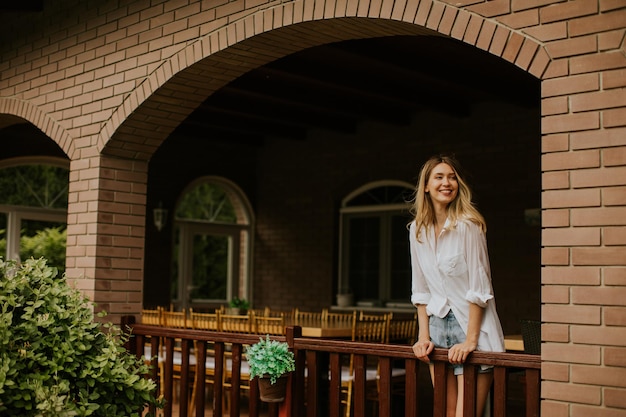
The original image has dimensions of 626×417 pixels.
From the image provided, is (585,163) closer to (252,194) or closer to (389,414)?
(389,414)

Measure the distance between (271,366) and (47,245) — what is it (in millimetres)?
7814

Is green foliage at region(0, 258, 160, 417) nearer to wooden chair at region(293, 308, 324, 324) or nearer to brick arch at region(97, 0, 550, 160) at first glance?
brick arch at region(97, 0, 550, 160)

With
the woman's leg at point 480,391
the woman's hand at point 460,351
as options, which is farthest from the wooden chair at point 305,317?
the woman's hand at point 460,351

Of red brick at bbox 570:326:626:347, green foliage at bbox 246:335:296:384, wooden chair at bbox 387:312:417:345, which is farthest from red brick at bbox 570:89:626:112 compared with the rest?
wooden chair at bbox 387:312:417:345

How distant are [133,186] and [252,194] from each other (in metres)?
6.36

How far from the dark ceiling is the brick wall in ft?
6.73

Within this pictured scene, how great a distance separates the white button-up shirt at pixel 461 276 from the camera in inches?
152

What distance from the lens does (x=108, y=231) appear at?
6.19m

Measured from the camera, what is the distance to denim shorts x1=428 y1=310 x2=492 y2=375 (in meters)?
4.00

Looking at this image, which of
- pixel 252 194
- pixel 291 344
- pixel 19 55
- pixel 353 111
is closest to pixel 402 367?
pixel 291 344

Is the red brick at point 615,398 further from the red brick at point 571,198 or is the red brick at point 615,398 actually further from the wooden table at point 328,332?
the wooden table at point 328,332

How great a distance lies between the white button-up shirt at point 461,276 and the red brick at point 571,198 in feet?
1.33

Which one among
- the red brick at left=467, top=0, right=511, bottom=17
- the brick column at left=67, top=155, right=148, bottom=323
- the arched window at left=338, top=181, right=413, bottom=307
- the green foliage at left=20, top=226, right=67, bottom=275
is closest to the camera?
the red brick at left=467, top=0, right=511, bottom=17

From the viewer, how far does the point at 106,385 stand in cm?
423
